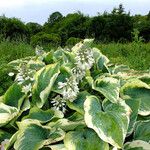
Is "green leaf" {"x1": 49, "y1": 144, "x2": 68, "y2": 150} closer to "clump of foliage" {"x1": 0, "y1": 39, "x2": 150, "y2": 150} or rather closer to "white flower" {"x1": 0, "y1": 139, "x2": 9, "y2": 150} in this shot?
"clump of foliage" {"x1": 0, "y1": 39, "x2": 150, "y2": 150}

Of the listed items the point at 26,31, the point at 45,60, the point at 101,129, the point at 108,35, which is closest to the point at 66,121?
the point at 101,129

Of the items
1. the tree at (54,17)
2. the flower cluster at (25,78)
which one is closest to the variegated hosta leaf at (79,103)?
the flower cluster at (25,78)

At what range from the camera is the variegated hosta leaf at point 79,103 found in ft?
11.2

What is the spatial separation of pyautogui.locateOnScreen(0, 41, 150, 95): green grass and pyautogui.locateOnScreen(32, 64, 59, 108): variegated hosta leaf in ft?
3.59

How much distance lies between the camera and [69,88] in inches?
133

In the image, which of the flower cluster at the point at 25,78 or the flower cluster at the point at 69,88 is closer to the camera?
the flower cluster at the point at 69,88

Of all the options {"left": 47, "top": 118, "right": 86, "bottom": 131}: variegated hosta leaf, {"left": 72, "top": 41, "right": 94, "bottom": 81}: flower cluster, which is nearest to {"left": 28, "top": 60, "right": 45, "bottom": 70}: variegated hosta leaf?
{"left": 72, "top": 41, "right": 94, "bottom": 81}: flower cluster

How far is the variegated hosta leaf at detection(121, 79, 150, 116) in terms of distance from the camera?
3621 mm

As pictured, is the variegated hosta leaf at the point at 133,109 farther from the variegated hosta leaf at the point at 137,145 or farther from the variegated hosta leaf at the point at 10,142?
the variegated hosta leaf at the point at 10,142

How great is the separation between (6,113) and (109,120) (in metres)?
0.73

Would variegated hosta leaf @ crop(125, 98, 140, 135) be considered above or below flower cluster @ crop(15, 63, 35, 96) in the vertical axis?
below

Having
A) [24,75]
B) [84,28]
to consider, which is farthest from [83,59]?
[84,28]

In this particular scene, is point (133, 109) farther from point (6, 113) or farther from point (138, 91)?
point (6, 113)

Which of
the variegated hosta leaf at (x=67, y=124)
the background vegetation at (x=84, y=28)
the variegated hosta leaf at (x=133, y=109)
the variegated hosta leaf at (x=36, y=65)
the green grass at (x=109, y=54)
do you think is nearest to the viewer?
the variegated hosta leaf at (x=67, y=124)
